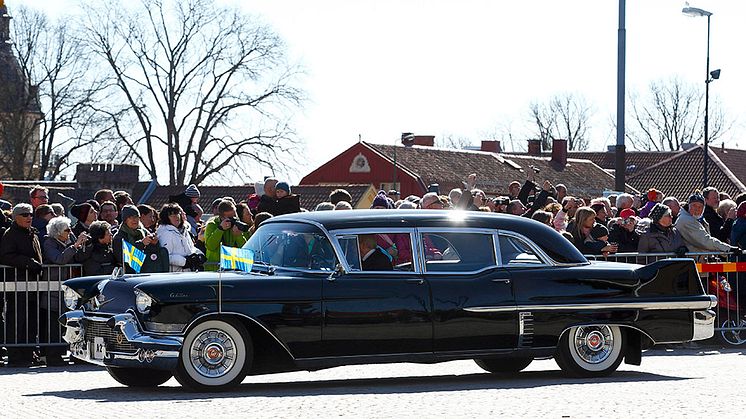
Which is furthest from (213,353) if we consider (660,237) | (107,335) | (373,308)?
(660,237)

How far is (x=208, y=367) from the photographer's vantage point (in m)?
13.0

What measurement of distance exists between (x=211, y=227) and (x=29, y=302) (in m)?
2.24

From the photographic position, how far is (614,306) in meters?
14.1

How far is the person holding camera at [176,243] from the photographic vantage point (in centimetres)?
1702

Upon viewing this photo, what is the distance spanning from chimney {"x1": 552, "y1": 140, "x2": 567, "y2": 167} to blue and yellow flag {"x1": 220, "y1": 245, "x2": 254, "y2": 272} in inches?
3548

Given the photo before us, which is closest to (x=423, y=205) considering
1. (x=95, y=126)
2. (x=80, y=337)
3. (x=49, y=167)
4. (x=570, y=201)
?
(x=570, y=201)

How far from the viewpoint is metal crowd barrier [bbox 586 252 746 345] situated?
1894 centimetres

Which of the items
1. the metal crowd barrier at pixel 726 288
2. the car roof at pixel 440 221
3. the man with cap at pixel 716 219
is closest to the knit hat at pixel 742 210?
the metal crowd barrier at pixel 726 288

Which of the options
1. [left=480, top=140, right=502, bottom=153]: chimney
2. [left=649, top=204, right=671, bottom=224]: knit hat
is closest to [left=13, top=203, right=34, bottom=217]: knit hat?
[left=649, top=204, right=671, bottom=224]: knit hat

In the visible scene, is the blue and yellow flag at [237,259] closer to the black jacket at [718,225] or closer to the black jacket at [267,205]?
the black jacket at [267,205]

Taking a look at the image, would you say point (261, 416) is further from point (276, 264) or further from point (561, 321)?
point (561, 321)

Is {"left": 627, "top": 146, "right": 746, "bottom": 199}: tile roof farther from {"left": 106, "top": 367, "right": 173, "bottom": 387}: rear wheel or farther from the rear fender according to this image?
{"left": 106, "top": 367, "right": 173, "bottom": 387}: rear wheel

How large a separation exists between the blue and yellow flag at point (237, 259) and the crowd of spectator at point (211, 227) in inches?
43.5

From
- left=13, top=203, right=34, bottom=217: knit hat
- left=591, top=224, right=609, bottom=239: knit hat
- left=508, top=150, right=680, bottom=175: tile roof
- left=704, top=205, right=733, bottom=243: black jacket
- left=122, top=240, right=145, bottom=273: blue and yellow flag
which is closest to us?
left=122, top=240, right=145, bottom=273: blue and yellow flag
